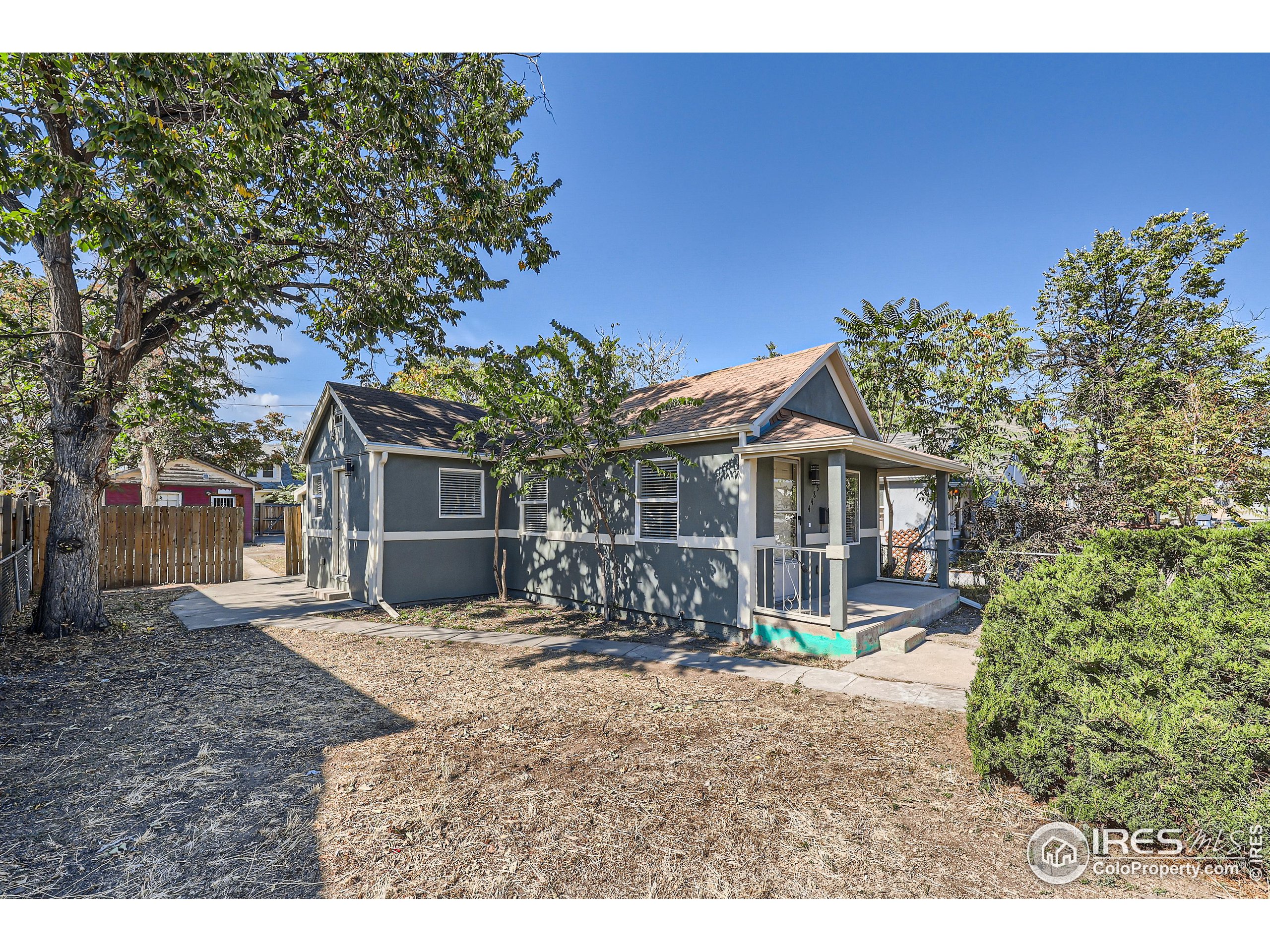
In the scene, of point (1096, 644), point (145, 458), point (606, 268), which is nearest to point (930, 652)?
point (1096, 644)

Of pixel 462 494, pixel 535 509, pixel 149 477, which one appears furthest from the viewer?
pixel 149 477

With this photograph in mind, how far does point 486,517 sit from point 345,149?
671 centimetres

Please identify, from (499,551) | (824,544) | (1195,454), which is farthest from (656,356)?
(1195,454)

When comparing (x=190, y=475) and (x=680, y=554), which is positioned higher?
(x=190, y=475)

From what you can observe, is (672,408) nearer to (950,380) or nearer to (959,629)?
(959,629)

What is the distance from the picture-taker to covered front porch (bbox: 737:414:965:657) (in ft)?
22.4

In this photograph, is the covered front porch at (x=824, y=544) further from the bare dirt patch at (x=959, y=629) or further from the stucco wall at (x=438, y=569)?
the stucco wall at (x=438, y=569)

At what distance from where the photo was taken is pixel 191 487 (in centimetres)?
2603

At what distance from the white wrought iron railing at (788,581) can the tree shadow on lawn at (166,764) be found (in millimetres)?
4931

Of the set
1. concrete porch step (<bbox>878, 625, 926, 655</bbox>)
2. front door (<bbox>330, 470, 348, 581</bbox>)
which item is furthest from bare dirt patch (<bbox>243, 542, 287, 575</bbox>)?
concrete porch step (<bbox>878, 625, 926, 655</bbox>)

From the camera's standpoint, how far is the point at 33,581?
10648mm

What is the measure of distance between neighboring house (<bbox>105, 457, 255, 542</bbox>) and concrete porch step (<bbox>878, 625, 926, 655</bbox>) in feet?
92.6

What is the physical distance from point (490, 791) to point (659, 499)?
5.40 meters
